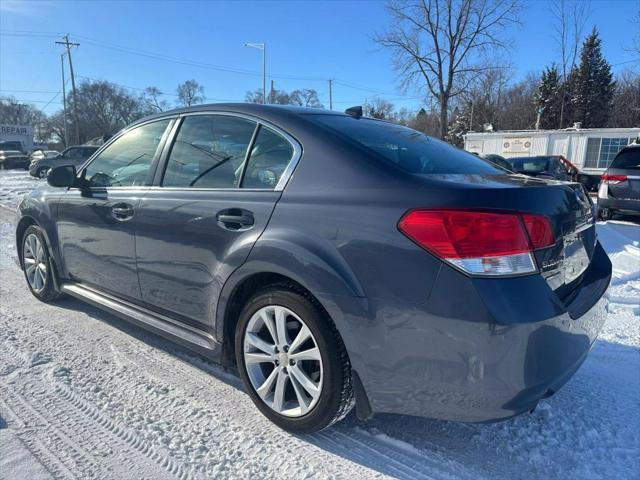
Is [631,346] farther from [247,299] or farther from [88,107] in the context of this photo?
[88,107]

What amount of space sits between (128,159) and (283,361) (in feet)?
6.67

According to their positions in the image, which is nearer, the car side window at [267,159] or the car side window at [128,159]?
the car side window at [267,159]

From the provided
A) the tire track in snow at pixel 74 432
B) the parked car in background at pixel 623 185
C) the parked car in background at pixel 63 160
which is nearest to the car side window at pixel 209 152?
the tire track in snow at pixel 74 432

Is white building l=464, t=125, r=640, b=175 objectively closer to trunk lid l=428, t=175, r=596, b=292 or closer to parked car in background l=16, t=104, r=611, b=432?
trunk lid l=428, t=175, r=596, b=292

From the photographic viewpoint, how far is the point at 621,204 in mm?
9125

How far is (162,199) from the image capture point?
285 centimetres

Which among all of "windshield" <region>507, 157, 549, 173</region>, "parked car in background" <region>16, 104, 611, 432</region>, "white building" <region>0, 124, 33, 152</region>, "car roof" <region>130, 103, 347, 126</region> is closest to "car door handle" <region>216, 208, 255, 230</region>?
"parked car in background" <region>16, 104, 611, 432</region>

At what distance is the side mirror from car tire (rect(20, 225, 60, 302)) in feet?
2.30

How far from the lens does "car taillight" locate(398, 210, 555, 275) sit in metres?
1.76

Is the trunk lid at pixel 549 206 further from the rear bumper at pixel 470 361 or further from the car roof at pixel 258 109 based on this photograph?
the car roof at pixel 258 109

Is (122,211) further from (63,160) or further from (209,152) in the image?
(63,160)

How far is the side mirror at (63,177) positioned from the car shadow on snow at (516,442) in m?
2.12

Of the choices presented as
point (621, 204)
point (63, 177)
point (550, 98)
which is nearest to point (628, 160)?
point (621, 204)

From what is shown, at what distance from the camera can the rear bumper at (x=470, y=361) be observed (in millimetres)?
1731
